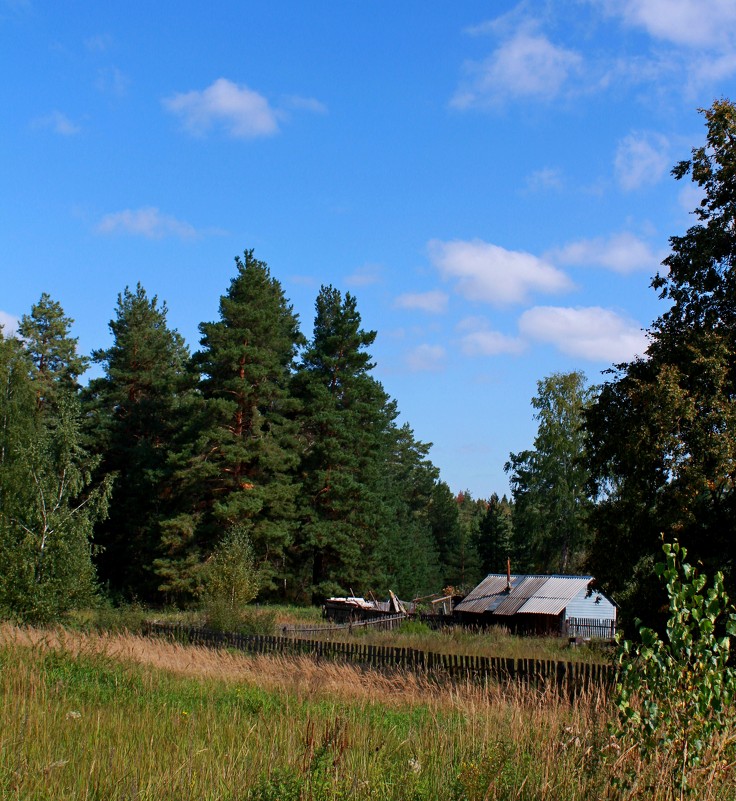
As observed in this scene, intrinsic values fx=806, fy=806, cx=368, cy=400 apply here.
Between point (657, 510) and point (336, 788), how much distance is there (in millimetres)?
15037

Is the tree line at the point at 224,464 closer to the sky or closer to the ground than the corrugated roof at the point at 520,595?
closer to the sky

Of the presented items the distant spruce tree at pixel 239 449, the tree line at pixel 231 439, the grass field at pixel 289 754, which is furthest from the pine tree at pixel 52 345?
the grass field at pixel 289 754

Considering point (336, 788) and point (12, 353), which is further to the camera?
point (12, 353)

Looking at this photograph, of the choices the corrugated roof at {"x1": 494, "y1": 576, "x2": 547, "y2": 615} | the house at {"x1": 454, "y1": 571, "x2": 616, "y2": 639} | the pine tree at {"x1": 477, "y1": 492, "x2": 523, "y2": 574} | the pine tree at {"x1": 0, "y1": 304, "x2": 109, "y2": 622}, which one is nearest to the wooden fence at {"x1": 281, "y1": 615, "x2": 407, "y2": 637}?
the house at {"x1": 454, "y1": 571, "x2": 616, "y2": 639}

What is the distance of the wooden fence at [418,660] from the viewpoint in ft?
44.0

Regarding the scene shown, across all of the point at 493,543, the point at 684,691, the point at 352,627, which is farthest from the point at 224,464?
the point at 684,691

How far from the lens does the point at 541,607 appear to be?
35.2m

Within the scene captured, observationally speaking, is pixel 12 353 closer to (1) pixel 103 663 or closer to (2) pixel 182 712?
(1) pixel 103 663

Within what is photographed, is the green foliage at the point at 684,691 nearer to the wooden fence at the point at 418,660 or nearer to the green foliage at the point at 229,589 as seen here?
the wooden fence at the point at 418,660

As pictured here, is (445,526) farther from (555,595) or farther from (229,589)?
(229,589)

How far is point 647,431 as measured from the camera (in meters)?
16.9

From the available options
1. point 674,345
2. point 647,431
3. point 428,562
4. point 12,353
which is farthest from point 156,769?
point 428,562

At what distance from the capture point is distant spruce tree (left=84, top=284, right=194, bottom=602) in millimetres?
46469

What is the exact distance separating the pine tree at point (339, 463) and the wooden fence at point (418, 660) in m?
24.7
